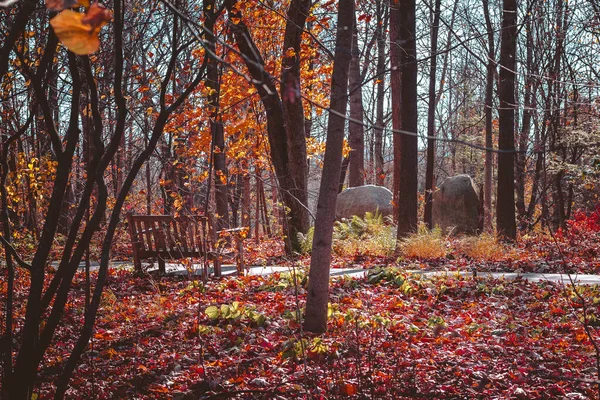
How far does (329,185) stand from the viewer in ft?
16.0

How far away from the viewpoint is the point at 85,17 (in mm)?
1080

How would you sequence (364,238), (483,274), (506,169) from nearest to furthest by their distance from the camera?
1. (483,274)
2. (506,169)
3. (364,238)

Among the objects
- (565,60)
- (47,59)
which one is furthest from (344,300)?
(565,60)

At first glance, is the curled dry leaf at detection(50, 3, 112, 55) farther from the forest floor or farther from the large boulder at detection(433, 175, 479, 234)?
the large boulder at detection(433, 175, 479, 234)

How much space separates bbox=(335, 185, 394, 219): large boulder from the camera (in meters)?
17.0

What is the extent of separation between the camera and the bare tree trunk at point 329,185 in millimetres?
Answer: 4793

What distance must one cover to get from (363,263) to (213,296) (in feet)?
12.7

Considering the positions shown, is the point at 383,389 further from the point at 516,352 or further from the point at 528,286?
the point at 528,286

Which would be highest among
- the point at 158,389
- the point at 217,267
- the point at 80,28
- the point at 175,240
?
the point at 80,28

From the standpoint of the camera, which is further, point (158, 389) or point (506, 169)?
point (506, 169)

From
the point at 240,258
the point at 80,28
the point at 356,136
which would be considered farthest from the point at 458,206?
the point at 80,28

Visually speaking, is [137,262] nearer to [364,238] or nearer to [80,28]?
[364,238]

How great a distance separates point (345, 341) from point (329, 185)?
131 cm

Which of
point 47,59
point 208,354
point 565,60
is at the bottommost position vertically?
point 208,354
